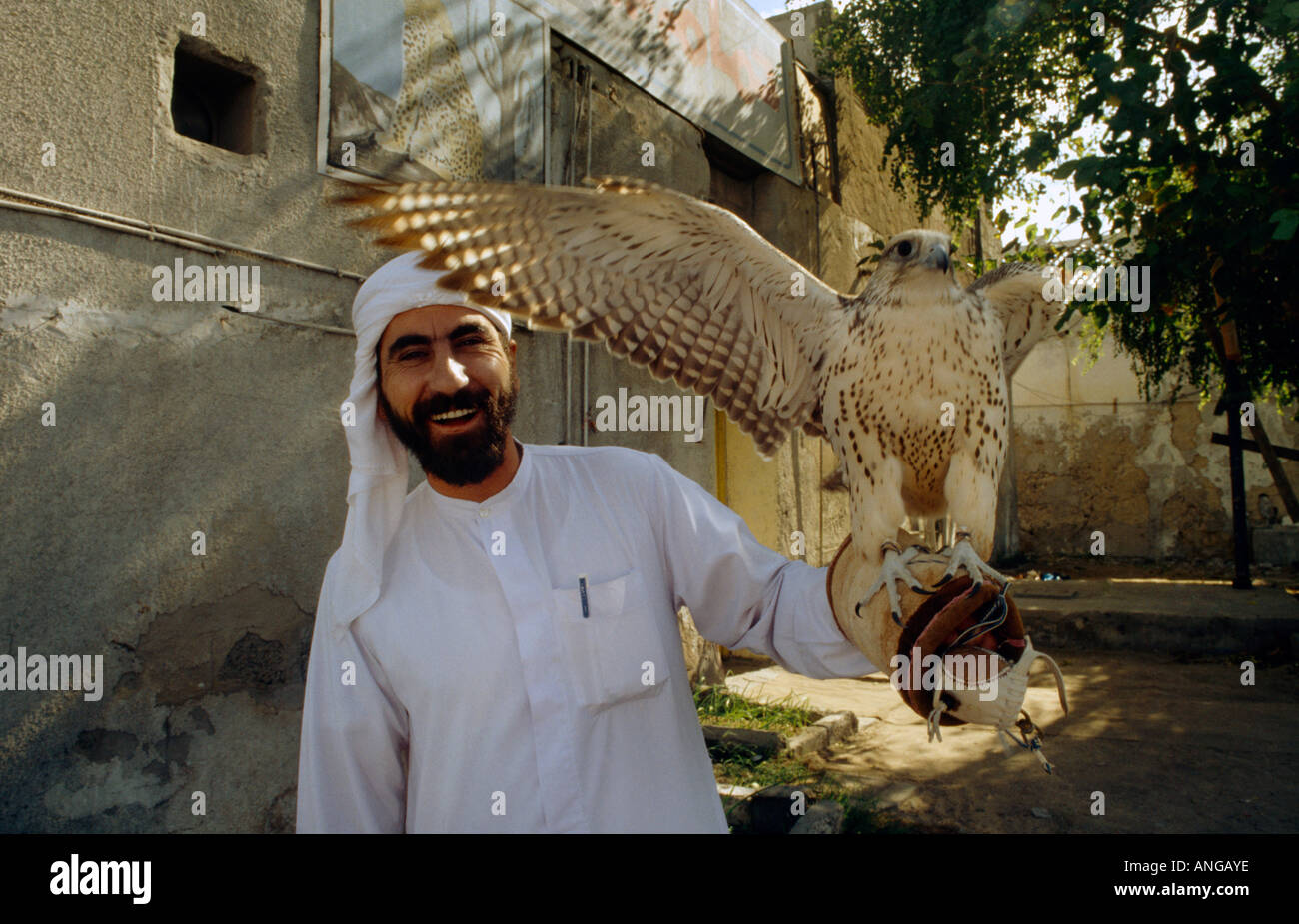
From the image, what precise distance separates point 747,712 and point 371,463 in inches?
152

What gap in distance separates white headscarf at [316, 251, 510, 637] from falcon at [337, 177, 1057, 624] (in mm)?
65

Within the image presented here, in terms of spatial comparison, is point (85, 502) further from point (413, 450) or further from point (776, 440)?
point (776, 440)

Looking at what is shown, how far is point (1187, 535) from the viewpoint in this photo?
13469 millimetres

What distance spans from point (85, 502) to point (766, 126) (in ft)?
19.6

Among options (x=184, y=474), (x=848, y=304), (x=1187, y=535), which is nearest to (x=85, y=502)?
(x=184, y=474)

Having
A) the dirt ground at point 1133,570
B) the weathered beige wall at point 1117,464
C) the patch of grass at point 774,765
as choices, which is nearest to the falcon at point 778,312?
the patch of grass at point 774,765

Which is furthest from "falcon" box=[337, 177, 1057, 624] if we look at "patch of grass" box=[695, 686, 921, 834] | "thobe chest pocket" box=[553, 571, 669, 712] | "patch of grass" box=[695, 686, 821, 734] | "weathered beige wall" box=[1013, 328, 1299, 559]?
"weathered beige wall" box=[1013, 328, 1299, 559]

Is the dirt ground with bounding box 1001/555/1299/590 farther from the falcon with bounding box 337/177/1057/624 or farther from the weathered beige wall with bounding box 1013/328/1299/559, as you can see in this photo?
the falcon with bounding box 337/177/1057/624

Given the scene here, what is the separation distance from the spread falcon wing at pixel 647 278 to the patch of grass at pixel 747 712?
2.67 metres

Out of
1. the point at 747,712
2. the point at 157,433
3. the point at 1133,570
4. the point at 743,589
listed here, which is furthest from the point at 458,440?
the point at 1133,570

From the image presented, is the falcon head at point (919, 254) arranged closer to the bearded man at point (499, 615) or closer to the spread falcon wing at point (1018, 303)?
the spread falcon wing at point (1018, 303)

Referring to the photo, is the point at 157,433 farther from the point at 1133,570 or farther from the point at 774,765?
the point at 1133,570

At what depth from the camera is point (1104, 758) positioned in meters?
4.46

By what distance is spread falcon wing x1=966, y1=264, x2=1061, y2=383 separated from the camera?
2406 millimetres
